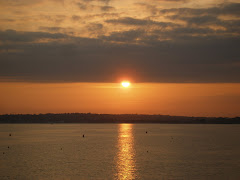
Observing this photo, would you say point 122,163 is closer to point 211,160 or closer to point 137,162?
point 137,162

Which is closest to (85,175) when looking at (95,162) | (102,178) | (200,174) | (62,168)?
(102,178)

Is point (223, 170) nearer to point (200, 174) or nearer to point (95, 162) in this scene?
point (200, 174)

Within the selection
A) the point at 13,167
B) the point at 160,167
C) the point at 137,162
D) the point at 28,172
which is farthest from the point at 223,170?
the point at 13,167

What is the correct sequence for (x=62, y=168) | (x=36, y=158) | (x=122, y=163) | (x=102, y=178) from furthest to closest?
1. (x=36, y=158)
2. (x=122, y=163)
3. (x=62, y=168)
4. (x=102, y=178)

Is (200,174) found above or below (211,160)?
below

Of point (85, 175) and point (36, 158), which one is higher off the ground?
point (36, 158)

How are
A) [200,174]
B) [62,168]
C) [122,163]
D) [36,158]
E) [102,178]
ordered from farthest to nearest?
[36,158] < [122,163] < [62,168] < [200,174] < [102,178]

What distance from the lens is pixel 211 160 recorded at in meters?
86.4

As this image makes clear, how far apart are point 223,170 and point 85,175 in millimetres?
30951

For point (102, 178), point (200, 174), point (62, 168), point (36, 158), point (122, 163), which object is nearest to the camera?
point (102, 178)

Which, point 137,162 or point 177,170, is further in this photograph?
point 137,162

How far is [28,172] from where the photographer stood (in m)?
67.6

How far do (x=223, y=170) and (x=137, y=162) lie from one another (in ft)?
73.4

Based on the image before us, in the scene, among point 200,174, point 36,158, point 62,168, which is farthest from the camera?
point 36,158
